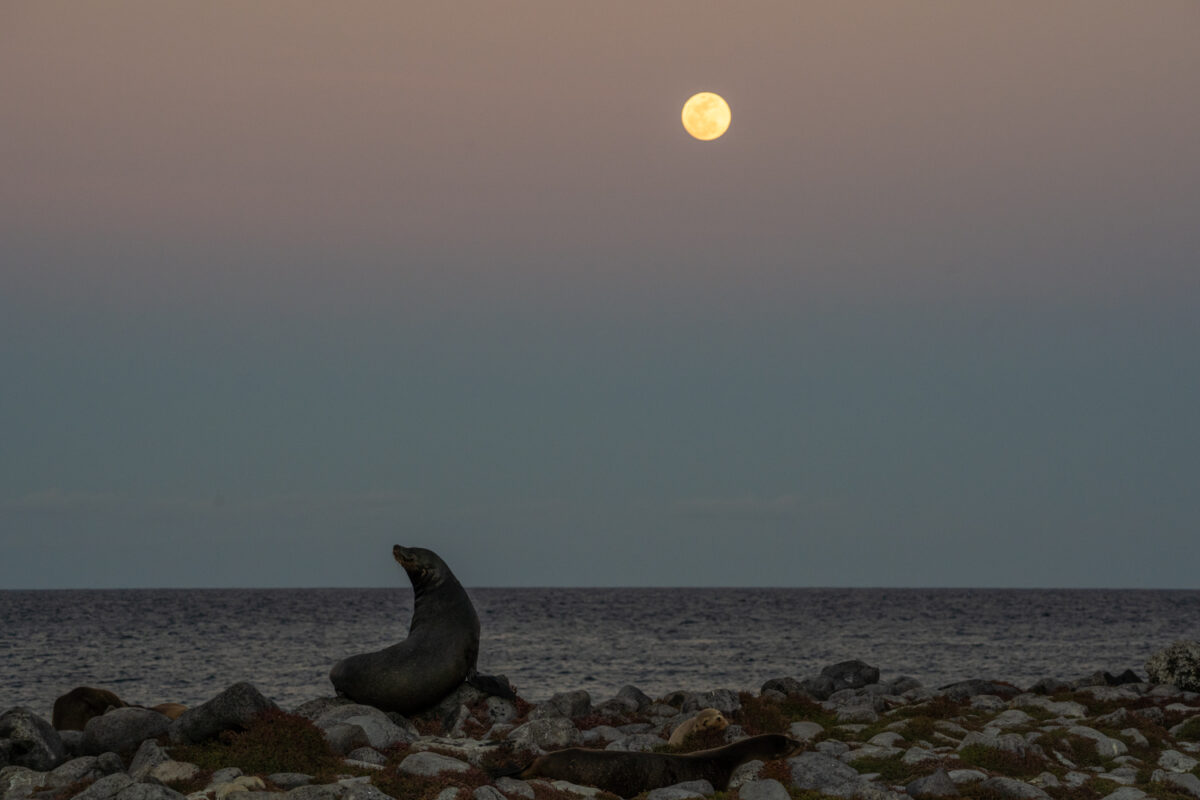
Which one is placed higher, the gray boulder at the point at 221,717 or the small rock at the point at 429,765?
the gray boulder at the point at 221,717

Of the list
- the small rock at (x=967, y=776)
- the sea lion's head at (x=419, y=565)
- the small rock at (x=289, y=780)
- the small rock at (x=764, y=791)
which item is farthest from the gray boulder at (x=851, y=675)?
the small rock at (x=289, y=780)

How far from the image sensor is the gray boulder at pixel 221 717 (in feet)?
48.1

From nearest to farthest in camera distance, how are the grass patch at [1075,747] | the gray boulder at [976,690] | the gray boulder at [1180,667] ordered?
the grass patch at [1075,747] → the gray boulder at [976,690] → the gray boulder at [1180,667]

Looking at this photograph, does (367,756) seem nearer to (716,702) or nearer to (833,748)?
(716,702)

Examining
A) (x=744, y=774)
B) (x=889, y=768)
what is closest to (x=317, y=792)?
(x=744, y=774)

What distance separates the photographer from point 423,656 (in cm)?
1842

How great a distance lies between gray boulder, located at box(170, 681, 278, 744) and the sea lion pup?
221 inches

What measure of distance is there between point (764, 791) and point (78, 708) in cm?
1325

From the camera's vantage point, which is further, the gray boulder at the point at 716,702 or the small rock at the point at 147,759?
the gray boulder at the point at 716,702

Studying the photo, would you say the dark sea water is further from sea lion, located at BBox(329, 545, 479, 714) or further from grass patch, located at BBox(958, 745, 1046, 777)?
grass patch, located at BBox(958, 745, 1046, 777)

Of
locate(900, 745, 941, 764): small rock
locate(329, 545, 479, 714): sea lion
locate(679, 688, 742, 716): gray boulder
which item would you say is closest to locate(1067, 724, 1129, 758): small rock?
locate(900, 745, 941, 764): small rock

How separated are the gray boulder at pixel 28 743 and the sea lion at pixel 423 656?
418cm

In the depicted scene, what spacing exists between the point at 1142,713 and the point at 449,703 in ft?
37.7

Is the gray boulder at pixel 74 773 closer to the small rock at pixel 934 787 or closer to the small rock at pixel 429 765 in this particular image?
the small rock at pixel 429 765
